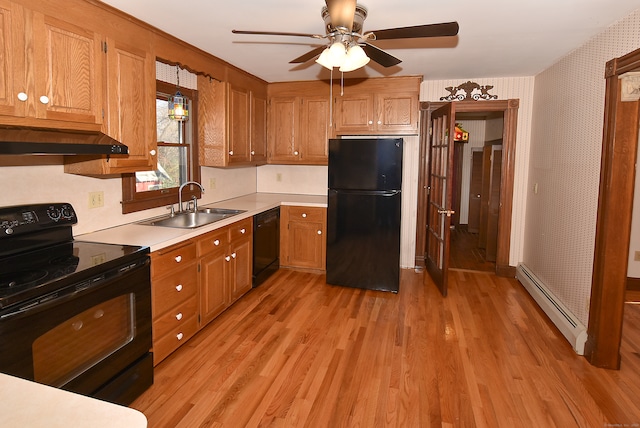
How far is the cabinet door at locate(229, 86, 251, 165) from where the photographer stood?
13.1 feet

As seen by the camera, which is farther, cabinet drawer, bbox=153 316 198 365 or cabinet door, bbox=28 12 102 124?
cabinet drawer, bbox=153 316 198 365

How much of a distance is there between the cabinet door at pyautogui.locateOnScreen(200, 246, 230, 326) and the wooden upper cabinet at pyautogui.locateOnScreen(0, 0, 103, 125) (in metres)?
1.30

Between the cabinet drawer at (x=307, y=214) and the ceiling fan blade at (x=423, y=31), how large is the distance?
254 cm

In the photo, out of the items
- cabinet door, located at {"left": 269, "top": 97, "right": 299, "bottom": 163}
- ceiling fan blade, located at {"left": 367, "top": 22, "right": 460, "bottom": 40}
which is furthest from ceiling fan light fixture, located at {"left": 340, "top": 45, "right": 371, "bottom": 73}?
cabinet door, located at {"left": 269, "top": 97, "right": 299, "bottom": 163}

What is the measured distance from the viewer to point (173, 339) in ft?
8.98

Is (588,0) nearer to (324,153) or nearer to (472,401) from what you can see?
(472,401)

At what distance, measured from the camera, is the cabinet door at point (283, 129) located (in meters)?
4.80

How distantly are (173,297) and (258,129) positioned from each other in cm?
252

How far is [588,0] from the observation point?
2.31m

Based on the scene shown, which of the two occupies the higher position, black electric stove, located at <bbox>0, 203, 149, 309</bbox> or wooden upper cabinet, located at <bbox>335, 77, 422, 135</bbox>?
wooden upper cabinet, located at <bbox>335, 77, 422, 135</bbox>

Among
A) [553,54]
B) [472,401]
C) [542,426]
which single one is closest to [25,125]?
[472,401]

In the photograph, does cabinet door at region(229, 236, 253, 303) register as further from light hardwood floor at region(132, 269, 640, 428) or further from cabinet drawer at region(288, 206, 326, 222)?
cabinet drawer at region(288, 206, 326, 222)

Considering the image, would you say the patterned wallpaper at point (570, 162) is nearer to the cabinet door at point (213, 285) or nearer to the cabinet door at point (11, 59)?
the cabinet door at point (213, 285)

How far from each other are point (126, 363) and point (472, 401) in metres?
1.98
